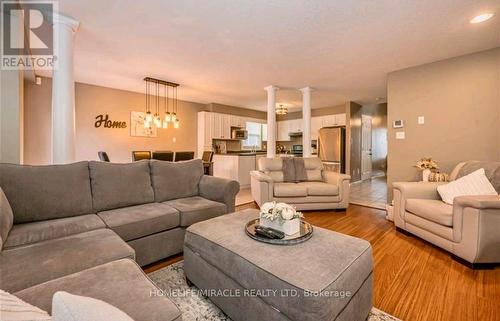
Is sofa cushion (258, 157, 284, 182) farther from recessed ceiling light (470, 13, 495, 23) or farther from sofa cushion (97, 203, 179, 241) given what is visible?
recessed ceiling light (470, 13, 495, 23)

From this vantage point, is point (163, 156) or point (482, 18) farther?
point (163, 156)

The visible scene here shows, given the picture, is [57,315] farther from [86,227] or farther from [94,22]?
[94,22]

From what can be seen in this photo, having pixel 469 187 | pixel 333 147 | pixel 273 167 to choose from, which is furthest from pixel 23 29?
pixel 333 147

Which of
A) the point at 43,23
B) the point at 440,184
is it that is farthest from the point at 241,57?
the point at 440,184

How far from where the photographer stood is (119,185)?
2.30 m

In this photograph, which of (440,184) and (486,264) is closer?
(486,264)

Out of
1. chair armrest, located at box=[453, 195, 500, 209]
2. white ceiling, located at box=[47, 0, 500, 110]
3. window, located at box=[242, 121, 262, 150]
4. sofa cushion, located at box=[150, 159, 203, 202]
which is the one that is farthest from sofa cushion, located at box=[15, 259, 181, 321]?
window, located at box=[242, 121, 262, 150]

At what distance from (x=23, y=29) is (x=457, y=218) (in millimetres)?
5085

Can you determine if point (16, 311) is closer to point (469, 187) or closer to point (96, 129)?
point (469, 187)

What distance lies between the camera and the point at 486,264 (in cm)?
202

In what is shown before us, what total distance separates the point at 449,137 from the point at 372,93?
242cm

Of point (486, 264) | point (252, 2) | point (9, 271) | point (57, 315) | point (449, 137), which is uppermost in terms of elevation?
point (252, 2)

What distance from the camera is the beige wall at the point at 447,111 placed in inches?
121

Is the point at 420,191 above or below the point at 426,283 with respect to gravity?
above
